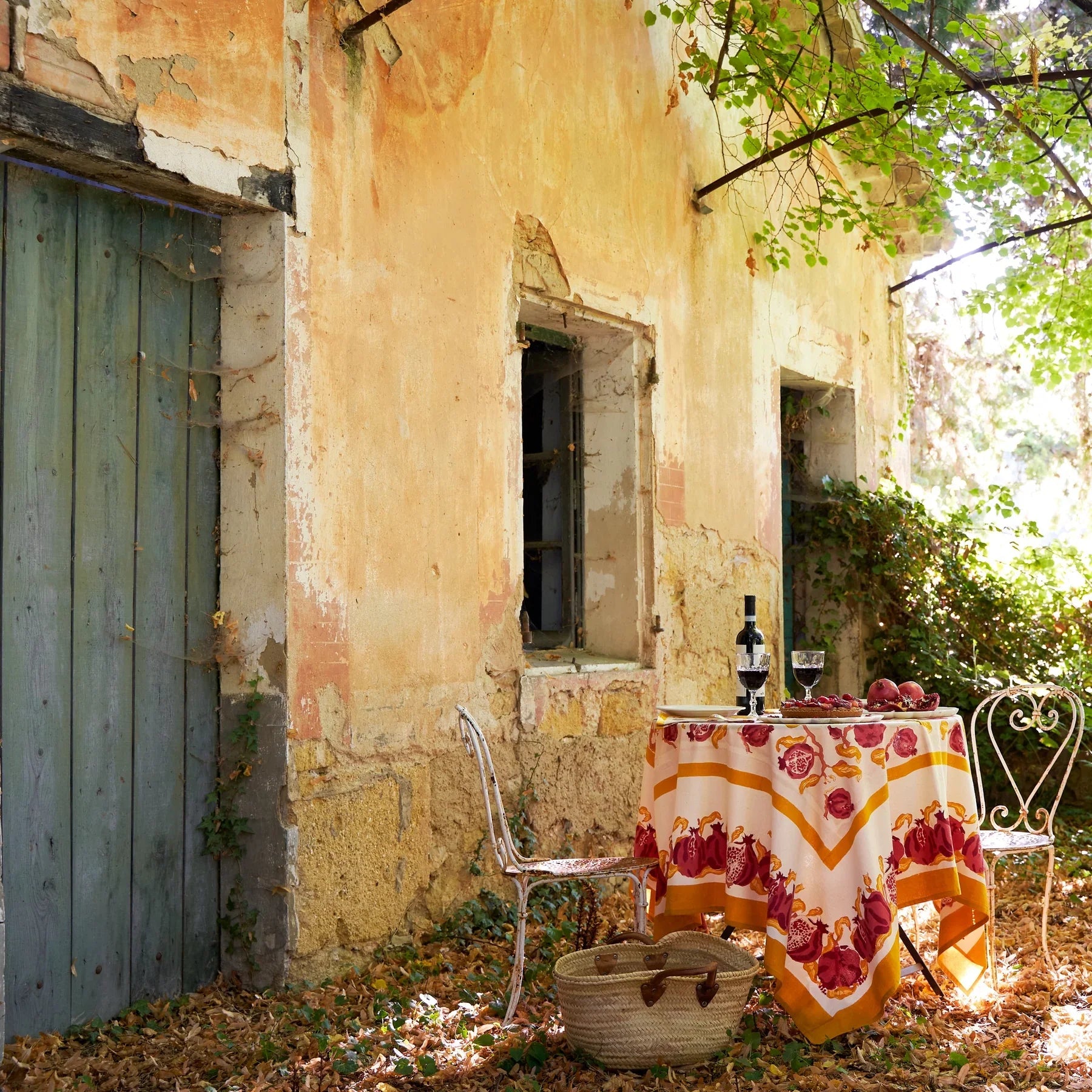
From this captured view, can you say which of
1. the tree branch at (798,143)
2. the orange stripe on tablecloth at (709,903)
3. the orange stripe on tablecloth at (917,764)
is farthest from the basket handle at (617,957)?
the tree branch at (798,143)

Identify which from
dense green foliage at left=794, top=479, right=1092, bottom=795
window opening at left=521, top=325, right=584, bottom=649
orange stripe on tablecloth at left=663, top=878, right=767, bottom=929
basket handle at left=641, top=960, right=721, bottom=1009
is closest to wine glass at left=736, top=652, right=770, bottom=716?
orange stripe on tablecloth at left=663, top=878, right=767, bottom=929

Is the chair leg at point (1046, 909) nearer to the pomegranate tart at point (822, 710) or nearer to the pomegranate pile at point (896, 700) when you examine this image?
the pomegranate pile at point (896, 700)

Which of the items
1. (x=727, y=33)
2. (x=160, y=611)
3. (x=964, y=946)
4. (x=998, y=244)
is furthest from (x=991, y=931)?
(x=998, y=244)

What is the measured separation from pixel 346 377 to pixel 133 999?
199 cm

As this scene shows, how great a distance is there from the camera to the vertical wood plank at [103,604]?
3303 mm

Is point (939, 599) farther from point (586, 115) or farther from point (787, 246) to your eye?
point (586, 115)

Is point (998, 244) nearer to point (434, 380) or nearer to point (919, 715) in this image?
point (434, 380)

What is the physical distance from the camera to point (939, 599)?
7125 millimetres

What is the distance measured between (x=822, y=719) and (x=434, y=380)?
6.06 ft

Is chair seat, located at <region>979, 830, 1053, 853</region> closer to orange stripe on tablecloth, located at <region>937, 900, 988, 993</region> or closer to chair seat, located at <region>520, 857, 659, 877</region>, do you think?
orange stripe on tablecloth, located at <region>937, 900, 988, 993</region>

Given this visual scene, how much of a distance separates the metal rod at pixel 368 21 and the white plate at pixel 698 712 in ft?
7.85

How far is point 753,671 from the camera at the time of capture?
339cm

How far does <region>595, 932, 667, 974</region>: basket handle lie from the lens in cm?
304

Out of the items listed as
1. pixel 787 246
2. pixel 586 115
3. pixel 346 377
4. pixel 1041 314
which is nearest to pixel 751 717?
pixel 346 377
